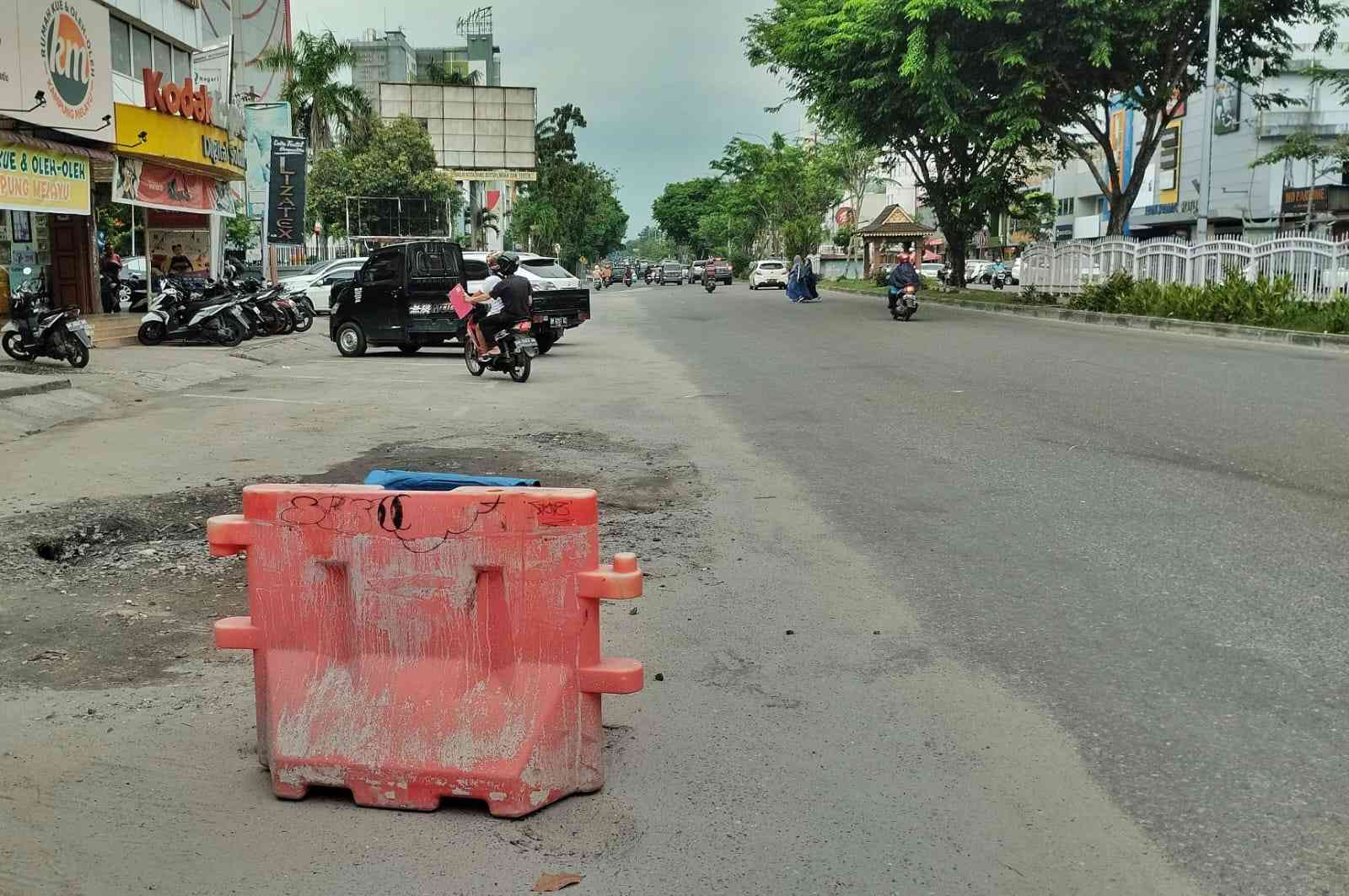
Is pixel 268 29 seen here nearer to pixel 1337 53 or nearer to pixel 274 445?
pixel 1337 53

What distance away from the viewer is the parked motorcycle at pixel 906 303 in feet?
91.1

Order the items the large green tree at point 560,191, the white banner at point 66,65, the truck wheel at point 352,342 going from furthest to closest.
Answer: the large green tree at point 560,191 → the truck wheel at point 352,342 → the white banner at point 66,65

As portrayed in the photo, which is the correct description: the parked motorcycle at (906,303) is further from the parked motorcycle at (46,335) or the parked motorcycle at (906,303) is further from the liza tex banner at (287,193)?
the parked motorcycle at (46,335)

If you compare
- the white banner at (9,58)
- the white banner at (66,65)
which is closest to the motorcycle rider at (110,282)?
the white banner at (66,65)

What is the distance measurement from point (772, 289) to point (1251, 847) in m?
57.6

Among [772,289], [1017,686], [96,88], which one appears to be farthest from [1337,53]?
[1017,686]

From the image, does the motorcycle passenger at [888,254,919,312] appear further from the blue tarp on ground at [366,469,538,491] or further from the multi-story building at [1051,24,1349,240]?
the blue tarp on ground at [366,469,538,491]

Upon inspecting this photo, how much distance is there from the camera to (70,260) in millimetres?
24156

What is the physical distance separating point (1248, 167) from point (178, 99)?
42298 mm

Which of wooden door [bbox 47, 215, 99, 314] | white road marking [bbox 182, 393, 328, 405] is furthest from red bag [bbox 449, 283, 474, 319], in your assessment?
wooden door [bbox 47, 215, 99, 314]

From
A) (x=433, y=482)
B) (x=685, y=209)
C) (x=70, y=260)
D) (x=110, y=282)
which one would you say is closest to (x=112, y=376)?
(x=70, y=260)

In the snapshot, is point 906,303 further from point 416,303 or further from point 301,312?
point 301,312

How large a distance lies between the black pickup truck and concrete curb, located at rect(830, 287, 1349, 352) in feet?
36.2

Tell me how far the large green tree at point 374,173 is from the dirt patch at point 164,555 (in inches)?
2044
